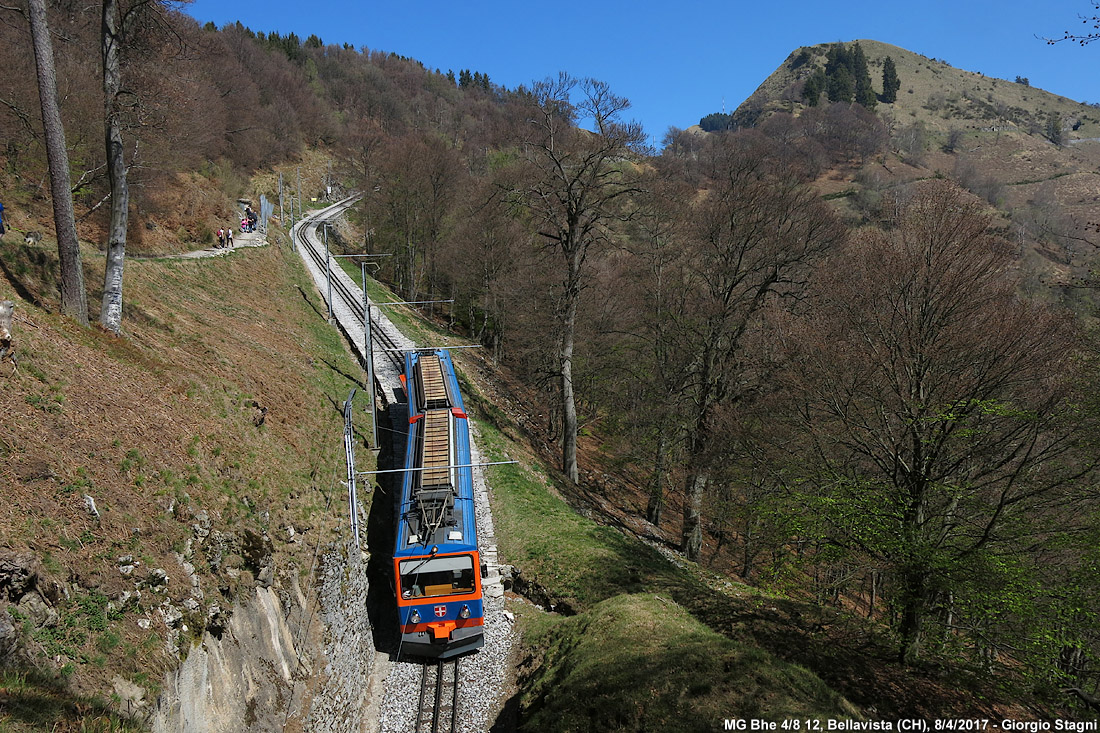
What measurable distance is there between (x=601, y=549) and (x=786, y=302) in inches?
457

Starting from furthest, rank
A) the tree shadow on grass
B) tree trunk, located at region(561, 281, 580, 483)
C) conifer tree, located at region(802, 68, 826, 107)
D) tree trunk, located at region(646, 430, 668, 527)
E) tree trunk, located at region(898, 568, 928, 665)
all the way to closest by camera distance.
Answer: conifer tree, located at region(802, 68, 826, 107), tree trunk, located at region(646, 430, 668, 527), tree trunk, located at region(561, 281, 580, 483), tree trunk, located at region(898, 568, 928, 665), the tree shadow on grass

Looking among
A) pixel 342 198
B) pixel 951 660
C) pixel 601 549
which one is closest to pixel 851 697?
pixel 951 660

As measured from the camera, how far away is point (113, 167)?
1120 cm

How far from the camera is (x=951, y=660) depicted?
397 inches

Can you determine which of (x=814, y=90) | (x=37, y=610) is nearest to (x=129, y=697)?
(x=37, y=610)

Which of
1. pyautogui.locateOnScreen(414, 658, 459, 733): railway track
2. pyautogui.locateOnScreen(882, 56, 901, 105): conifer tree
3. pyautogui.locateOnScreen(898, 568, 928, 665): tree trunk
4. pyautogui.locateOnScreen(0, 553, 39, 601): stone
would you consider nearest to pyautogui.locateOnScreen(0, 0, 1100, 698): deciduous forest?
pyautogui.locateOnScreen(898, 568, 928, 665): tree trunk

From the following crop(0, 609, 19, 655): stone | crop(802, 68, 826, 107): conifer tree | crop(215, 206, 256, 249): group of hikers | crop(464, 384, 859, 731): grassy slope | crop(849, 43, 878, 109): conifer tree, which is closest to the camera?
crop(0, 609, 19, 655): stone

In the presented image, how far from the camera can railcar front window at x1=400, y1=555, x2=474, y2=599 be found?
39.2 ft

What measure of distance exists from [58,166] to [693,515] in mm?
19352

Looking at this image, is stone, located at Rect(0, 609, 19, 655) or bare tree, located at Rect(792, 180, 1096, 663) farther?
bare tree, located at Rect(792, 180, 1096, 663)

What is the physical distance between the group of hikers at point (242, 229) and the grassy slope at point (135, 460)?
954 centimetres

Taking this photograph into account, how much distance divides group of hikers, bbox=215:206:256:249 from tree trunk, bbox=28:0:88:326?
18.0m

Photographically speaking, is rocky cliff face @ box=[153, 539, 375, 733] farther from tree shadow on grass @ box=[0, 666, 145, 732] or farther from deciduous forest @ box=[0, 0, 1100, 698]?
deciduous forest @ box=[0, 0, 1100, 698]

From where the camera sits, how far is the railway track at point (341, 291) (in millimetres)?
27817
